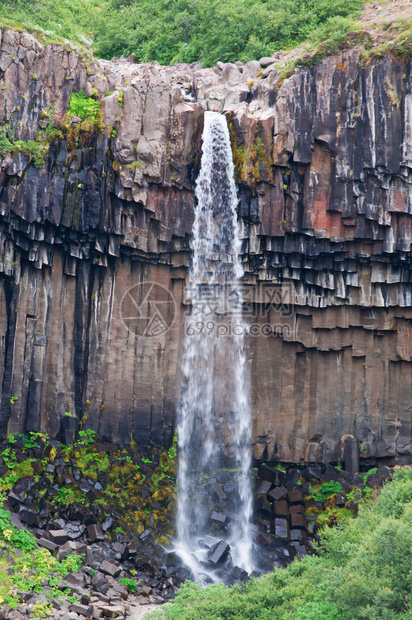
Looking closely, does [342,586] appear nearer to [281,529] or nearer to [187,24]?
[281,529]

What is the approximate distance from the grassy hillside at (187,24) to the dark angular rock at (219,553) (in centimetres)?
1616

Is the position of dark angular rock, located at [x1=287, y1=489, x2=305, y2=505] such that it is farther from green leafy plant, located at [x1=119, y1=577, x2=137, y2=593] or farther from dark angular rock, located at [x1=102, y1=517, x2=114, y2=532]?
green leafy plant, located at [x1=119, y1=577, x2=137, y2=593]

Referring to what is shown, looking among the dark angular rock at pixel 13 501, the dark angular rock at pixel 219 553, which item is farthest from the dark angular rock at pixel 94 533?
the dark angular rock at pixel 219 553

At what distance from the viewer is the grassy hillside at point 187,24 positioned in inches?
950

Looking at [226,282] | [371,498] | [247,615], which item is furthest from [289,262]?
[247,615]

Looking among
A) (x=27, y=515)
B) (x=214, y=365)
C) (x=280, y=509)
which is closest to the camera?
(x=27, y=515)

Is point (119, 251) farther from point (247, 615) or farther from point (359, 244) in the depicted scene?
point (247, 615)

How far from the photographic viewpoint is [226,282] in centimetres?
2170

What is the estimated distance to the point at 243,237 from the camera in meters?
21.0

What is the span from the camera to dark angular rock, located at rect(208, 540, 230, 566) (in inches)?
734

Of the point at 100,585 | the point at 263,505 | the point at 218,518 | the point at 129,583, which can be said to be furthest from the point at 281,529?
the point at 100,585

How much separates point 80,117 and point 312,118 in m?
6.74

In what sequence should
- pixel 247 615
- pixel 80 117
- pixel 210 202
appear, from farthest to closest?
1. pixel 210 202
2. pixel 80 117
3. pixel 247 615

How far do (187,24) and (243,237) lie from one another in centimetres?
1220
